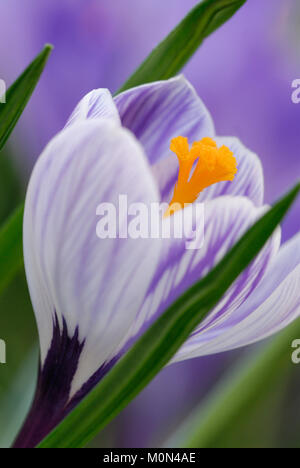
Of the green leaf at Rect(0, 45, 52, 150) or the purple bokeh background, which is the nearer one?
the green leaf at Rect(0, 45, 52, 150)

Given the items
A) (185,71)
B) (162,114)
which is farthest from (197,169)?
(185,71)

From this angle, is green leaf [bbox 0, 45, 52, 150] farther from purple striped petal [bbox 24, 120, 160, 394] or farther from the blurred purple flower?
the blurred purple flower

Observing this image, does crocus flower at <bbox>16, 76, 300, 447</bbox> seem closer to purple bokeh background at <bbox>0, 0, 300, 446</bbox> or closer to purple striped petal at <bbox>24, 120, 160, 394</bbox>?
purple striped petal at <bbox>24, 120, 160, 394</bbox>

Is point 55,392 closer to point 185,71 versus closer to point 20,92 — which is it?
point 20,92

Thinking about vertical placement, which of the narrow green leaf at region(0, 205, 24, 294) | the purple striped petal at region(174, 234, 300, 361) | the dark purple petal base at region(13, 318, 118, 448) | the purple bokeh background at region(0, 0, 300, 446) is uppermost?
the purple bokeh background at region(0, 0, 300, 446)

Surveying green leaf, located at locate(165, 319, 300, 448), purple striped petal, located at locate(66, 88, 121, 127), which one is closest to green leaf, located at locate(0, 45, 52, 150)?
purple striped petal, located at locate(66, 88, 121, 127)

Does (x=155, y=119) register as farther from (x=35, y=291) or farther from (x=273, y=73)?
(x=273, y=73)

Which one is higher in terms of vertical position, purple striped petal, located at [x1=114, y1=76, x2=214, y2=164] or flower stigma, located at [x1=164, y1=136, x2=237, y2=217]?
purple striped petal, located at [x1=114, y1=76, x2=214, y2=164]

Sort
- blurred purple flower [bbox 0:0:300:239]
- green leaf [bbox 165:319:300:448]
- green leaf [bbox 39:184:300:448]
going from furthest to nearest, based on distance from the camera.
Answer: blurred purple flower [bbox 0:0:300:239] → green leaf [bbox 165:319:300:448] → green leaf [bbox 39:184:300:448]

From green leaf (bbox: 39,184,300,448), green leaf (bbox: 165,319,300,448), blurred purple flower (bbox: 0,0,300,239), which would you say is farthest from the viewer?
blurred purple flower (bbox: 0,0,300,239)

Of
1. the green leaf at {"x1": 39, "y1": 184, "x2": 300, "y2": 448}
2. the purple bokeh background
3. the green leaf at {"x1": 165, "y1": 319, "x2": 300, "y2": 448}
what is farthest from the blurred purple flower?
the green leaf at {"x1": 39, "y1": 184, "x2": 300, "y2": 448}

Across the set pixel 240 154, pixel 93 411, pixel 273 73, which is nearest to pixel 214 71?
pixel 273 73
